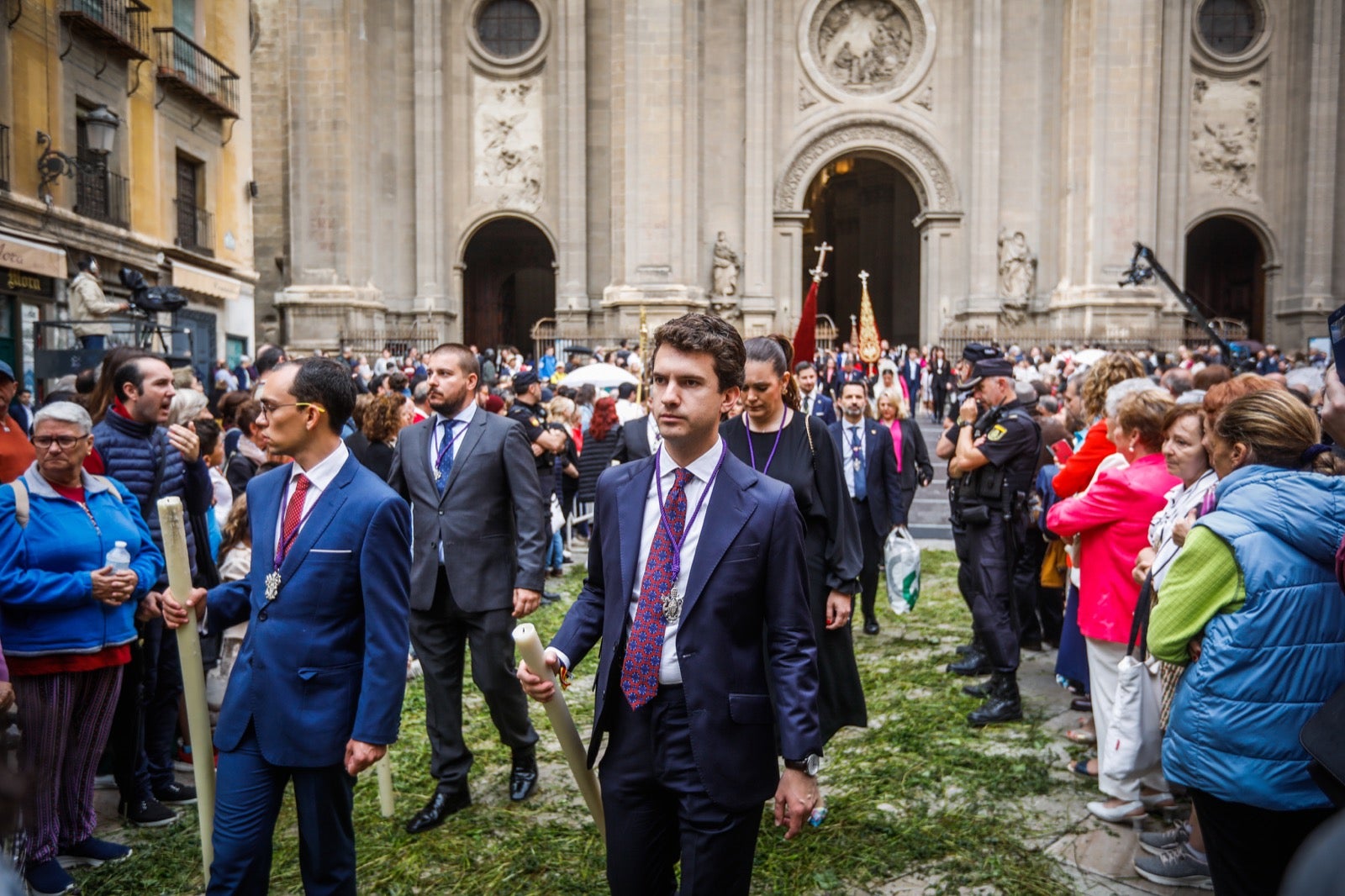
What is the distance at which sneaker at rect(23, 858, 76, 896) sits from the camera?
4188 mm

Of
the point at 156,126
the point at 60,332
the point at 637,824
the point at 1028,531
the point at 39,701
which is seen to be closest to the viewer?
the point at 637,824

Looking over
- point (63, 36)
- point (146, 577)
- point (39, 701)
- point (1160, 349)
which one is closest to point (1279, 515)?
point (146, 577)

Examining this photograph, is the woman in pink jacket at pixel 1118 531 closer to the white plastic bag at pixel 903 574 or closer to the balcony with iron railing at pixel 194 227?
the white plastic bag at pixel 903 574

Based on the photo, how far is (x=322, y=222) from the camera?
2730cm

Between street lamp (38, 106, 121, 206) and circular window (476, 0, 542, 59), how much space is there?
1498 centimetres

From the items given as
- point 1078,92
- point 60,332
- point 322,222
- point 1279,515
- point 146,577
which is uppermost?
point 1078,92

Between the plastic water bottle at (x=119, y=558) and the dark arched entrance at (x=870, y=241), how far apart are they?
31745 millimetres

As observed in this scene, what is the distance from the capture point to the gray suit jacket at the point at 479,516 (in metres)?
5.21

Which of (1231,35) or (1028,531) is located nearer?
(1028,531)

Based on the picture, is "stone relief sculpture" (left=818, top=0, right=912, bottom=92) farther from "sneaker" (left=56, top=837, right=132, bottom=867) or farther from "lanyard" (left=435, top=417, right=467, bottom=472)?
"sneaker" (left=56, top=837, right=132, bottom=867)

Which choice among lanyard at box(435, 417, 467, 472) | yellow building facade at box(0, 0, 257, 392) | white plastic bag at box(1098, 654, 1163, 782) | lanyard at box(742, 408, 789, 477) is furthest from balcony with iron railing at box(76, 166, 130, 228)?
white plastic bag at box(1098, 654, 1163, 782)

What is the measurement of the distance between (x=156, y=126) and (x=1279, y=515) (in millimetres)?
19864

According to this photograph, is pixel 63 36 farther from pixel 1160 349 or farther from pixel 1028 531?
pixel 1160 349

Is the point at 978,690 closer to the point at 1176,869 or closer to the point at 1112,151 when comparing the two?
the point at 1176,869
